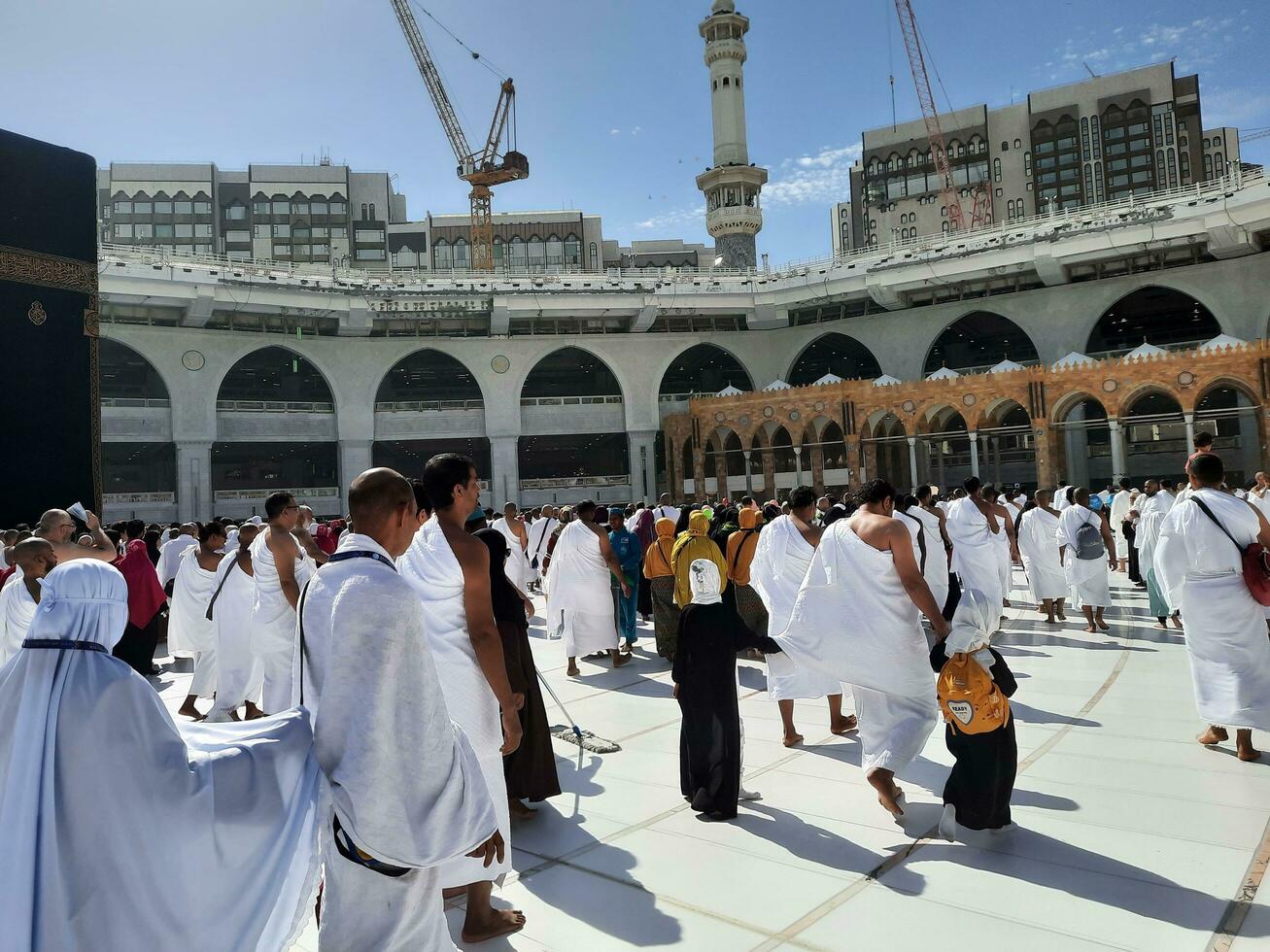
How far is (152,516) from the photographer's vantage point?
2770 centimetres

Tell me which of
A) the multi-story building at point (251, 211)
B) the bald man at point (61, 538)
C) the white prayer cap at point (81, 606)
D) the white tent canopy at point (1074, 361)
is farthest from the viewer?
the multi-story building at point (251, 211)

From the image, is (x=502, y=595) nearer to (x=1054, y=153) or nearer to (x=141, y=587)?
(x=141, y=587)

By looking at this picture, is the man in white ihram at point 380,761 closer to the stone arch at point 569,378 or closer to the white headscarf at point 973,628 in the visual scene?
the white headscarf at point 973,628

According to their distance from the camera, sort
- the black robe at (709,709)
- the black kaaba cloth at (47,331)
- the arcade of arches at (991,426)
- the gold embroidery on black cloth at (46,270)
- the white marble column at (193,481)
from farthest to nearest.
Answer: the white marble column at (193,481)
the arcade of arches at (991,426)
the gold embroidery on black cloth at (46,270)
the black kaaba cloth at (47,331)
the black robe at (709,709)

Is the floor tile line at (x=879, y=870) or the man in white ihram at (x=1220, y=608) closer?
the floor tile line at (x=879, y=870)

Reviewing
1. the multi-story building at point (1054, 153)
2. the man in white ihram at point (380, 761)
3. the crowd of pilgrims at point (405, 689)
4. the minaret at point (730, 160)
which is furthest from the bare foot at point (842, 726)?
the multi-story building at point (1054, 153)

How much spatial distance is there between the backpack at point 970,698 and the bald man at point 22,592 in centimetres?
435

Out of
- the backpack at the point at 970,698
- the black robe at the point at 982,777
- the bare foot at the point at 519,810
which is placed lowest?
the bare foot at the point at 519,810

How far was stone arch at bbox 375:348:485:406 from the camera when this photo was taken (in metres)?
36.3

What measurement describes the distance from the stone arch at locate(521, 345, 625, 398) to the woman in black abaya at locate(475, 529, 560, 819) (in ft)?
107

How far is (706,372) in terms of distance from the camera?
37.8m

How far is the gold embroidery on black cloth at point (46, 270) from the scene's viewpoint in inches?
484

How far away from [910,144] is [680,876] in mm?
68515

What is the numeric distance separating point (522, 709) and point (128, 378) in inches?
1425
